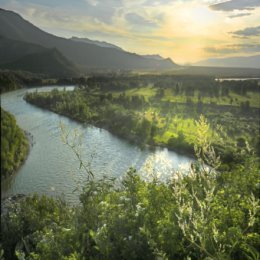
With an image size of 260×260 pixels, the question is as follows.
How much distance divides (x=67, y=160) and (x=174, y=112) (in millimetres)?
61782

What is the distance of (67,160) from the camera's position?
6469cm

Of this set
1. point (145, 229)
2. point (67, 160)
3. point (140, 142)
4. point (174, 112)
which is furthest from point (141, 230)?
point (174, 112)

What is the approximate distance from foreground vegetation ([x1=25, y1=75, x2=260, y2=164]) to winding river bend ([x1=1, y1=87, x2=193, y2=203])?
5.45 m

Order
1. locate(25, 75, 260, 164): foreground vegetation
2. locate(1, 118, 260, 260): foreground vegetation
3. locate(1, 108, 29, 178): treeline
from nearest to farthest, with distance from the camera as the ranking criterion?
1. locate(1, 118, 260, 260): foreground vegetation
2. locate(1, 108, 29, 178): treeline
3. locate(25, 75, 260, 164): foreground vegetation

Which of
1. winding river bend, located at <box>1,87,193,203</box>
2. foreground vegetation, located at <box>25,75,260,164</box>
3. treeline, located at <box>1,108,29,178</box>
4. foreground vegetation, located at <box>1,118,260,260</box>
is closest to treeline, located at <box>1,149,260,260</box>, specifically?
foreground vegetation, located at <box>1,118,260,260</box>

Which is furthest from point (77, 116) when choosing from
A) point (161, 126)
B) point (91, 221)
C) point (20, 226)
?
point (91, 221)

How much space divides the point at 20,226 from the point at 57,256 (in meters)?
15.8

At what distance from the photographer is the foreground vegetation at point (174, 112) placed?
85.2m

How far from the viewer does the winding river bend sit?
52875 millimetres

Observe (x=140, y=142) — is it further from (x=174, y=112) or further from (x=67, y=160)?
(x=174, y=112)

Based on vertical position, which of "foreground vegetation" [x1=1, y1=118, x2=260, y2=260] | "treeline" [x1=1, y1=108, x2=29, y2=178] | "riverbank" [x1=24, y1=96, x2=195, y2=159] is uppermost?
"foreground vegetation" [x1=1, y1=118, x2=260, y2=260]

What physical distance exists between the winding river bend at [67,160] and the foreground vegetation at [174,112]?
545cm

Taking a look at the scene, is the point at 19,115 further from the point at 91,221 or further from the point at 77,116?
the point at 91,221

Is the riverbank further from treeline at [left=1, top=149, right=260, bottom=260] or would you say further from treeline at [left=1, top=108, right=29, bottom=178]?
treeline at [left=1, top=149, right=260, bottom=260]
